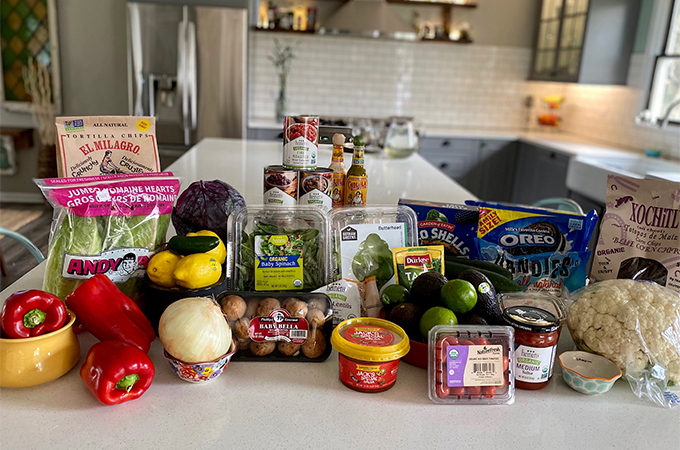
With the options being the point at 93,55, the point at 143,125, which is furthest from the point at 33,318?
the point at 93,55

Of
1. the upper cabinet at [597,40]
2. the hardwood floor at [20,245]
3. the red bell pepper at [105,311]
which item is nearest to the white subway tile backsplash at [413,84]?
the upper cabinet at [597,40]

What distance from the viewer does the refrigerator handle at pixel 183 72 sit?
4207 mm

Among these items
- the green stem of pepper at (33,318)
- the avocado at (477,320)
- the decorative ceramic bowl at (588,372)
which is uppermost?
the green stem of pepper at (33,318)

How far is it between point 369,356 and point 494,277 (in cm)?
43

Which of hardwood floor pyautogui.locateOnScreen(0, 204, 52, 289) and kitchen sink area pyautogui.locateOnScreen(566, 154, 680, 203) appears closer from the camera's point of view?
hardwood floor pyautogui.locateOnScreen(0, 204, 52, 289)

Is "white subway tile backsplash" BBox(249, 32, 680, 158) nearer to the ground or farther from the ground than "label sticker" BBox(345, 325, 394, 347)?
farther from the ground

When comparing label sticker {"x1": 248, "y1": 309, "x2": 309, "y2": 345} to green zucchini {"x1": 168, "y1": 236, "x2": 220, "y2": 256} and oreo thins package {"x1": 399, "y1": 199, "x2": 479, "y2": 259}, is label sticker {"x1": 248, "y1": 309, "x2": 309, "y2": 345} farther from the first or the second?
oreo thins package {"x1": 399, "y1": 199, "x2": 479, "y2": 259}

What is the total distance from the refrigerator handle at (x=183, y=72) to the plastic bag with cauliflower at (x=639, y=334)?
3.88 m

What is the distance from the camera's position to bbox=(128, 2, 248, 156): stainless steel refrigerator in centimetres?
422

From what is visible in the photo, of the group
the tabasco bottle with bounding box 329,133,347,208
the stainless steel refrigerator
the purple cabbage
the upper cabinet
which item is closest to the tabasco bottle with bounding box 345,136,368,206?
the tabasco bottle with bounding box 329,133,347,208

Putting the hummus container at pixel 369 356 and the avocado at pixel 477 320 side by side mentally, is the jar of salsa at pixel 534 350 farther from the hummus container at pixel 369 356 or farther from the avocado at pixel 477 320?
the hummus container at pixel 369 356

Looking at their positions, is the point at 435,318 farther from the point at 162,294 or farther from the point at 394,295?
the point at 162,294

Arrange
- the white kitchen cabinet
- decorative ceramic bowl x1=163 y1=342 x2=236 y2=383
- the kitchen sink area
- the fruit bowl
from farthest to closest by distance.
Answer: the white kitchen cabinet
the kitchen sink area
the fruit bowl
decorative ceramic bowl x1=163 y1=342 x2=236 y2=383

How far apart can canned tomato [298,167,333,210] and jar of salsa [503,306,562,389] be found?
1.71 ft
